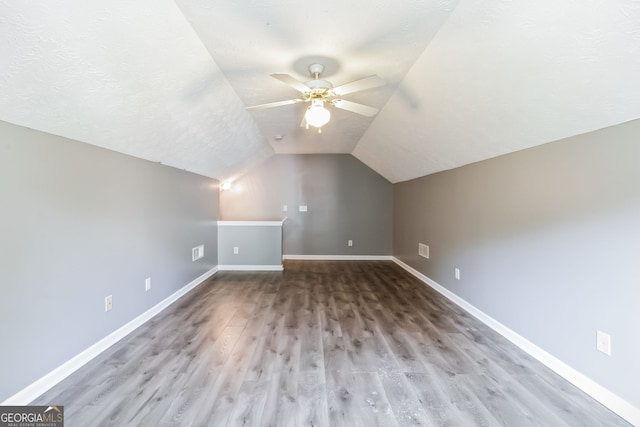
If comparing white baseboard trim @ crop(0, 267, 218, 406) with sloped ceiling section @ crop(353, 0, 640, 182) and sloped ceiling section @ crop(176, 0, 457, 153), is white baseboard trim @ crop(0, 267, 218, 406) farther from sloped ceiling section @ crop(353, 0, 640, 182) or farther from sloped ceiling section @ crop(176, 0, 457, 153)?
sloped ceiling section @ crop(353, 0, 640, 182)

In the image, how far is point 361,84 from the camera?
2.06 metres

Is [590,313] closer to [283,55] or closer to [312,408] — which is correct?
[312,408]

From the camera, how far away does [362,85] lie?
2074 millimetres

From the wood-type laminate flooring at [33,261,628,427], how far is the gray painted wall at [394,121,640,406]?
0.92 feet

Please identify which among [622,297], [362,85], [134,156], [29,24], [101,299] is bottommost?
[101,299]

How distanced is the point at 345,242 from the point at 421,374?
4158mm

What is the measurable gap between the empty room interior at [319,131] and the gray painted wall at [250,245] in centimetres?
169

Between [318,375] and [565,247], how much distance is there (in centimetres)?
205

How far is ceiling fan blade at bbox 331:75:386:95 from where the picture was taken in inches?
79.0

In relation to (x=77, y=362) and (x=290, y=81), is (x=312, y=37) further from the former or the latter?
(x=77, y=362)

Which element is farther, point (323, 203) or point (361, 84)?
point (323, 203)

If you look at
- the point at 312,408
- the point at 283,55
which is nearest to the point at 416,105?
the point at 283,55

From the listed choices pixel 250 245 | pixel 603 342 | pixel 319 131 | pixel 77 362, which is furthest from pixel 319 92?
pixel 250 245

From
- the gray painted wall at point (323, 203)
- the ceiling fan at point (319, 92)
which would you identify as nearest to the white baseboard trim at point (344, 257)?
the gray painted wall at point (323, 203)
